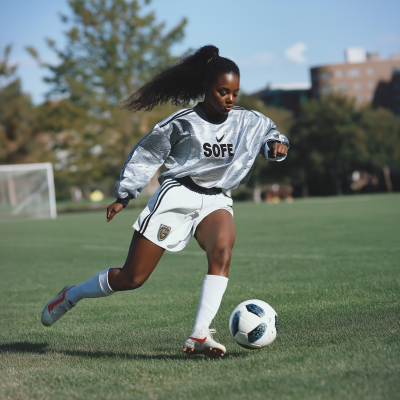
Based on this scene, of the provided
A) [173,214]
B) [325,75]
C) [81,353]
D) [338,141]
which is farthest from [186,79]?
[325,75]

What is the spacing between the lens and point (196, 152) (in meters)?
4.19

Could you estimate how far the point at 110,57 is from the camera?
4981 centimetres

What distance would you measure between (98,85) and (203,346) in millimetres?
47200

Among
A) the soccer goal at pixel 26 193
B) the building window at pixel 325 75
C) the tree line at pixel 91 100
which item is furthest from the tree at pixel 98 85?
the building window at pixel 325 75

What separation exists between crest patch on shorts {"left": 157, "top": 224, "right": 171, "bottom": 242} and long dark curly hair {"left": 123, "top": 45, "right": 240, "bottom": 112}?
1.13 meters

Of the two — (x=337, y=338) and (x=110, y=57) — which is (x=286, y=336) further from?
(x=110, y=57)

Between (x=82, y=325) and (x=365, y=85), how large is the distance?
111 metres

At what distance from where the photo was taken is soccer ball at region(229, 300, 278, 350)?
3889 mm

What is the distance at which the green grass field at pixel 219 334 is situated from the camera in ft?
10.3

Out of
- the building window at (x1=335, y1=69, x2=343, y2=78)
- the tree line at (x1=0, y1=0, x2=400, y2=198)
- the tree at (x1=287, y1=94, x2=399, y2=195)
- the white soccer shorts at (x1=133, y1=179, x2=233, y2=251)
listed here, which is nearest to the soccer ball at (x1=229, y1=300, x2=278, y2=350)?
the white soccer shorts at (x1=133, y1=179, x2=233, y2=251)

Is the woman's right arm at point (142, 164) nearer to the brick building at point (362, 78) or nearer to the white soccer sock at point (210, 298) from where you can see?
the white soccer sock at point (210, 298)

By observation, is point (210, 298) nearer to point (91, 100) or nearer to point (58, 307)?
point (58, 307)

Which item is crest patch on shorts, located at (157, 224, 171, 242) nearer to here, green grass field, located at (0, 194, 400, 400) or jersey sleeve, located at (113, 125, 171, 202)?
jersey sleeve, located at (113, 125, 171, 202)

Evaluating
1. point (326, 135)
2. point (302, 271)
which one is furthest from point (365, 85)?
point (302, 271)
